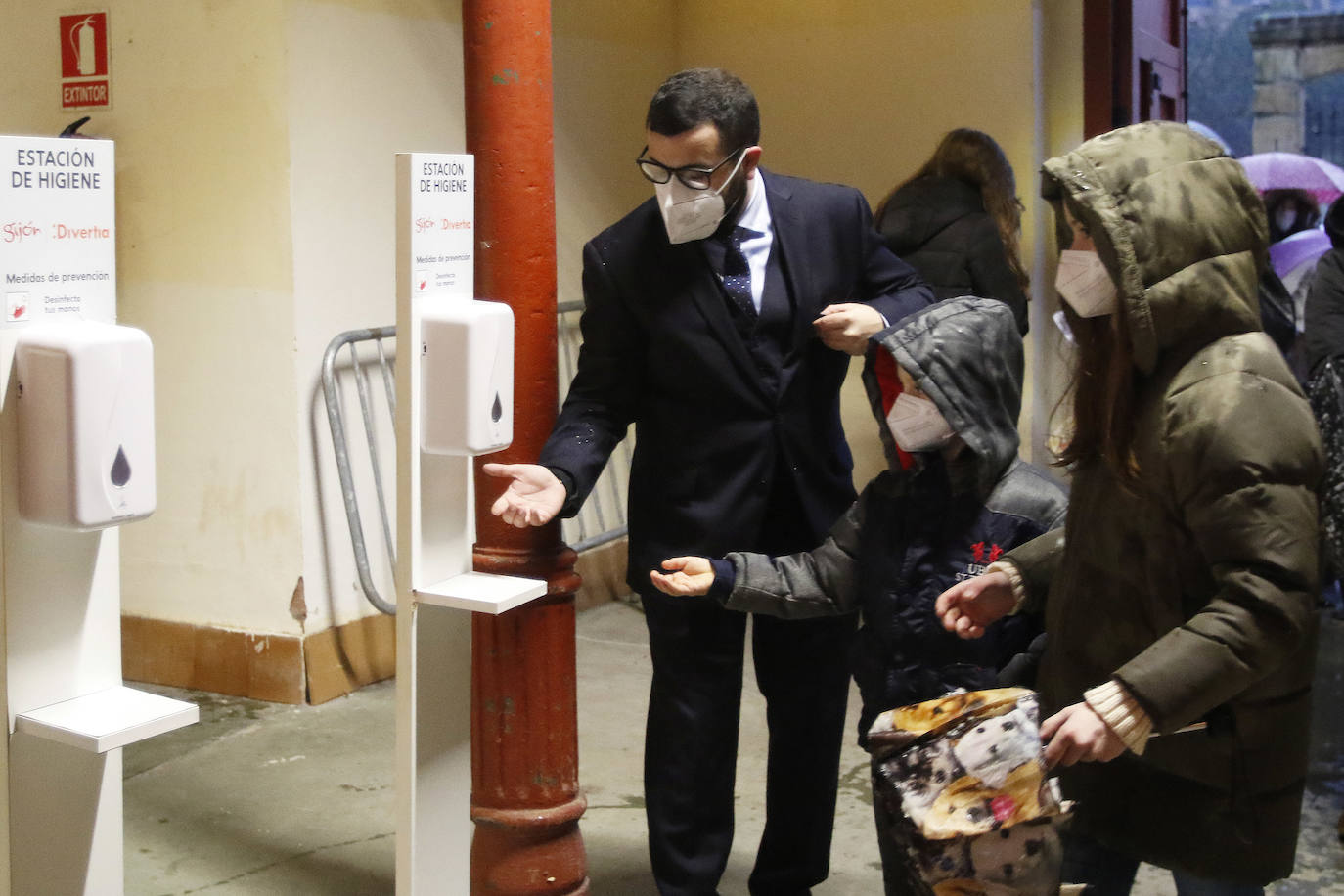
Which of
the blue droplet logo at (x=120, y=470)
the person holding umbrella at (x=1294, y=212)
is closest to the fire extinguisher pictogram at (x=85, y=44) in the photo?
the blue droplet logo at (x=120, y=470)

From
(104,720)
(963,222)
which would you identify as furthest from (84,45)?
(104,720)

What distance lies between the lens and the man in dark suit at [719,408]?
115 inches

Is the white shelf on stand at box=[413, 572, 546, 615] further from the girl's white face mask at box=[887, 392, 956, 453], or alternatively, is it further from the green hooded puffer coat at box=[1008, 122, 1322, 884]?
the green hooded puffer coat at box=[1008, 122, 1322, 884]

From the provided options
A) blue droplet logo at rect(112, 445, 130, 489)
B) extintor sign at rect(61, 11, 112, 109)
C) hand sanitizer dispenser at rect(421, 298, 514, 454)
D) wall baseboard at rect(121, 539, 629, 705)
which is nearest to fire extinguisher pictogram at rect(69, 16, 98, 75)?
extintor sign at rect(61, 11, 112, 109)

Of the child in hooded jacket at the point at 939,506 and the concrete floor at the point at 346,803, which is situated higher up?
the child in hooded jacket at the point at 939,506

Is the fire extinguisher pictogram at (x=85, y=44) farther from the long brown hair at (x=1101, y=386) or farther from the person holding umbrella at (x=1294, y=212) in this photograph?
the person holding umbrella at (x=1294, y=212)

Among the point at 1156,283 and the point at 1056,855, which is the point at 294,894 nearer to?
the point at 1056,855

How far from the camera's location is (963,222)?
17.7 feet

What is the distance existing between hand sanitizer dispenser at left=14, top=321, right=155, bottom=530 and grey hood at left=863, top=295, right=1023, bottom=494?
1.24m

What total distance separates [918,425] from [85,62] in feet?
11.7

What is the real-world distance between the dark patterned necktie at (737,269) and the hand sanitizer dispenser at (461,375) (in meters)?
0.57

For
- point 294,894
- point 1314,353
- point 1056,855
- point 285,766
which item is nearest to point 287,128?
point 285,766

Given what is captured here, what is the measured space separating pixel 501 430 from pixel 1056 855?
1.13 meters

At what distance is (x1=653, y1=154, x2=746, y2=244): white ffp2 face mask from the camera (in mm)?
2898
